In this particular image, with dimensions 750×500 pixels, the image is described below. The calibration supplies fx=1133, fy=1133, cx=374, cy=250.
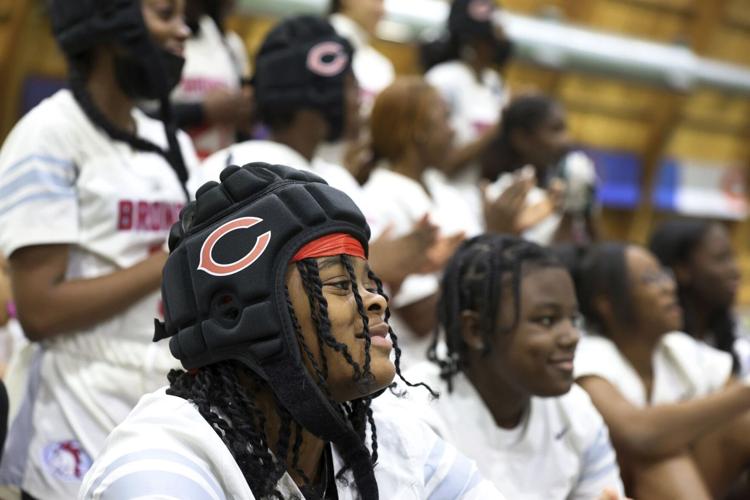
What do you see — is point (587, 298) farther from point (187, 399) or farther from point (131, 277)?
point (187, 399)

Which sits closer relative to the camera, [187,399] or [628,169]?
[187,399]

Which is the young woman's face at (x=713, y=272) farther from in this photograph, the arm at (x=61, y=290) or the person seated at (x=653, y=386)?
the arm at (x=61, y=290)

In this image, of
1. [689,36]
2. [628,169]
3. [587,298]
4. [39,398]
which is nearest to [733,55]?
[689,36]

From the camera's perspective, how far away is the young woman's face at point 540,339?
280 cm

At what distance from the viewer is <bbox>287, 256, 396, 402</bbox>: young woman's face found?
1.78 m

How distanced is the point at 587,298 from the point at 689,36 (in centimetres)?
818

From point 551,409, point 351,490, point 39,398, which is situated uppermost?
point 351,490

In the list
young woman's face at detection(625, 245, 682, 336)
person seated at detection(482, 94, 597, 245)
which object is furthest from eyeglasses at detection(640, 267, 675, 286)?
person seated at detection(482, 94, 597, 245)

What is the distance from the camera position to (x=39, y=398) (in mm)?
2652

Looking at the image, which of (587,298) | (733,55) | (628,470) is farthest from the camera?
(733,55)

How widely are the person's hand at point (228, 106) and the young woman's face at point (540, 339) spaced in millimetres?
1144

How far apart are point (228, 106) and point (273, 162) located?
57cm

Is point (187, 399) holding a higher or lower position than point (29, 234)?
higher

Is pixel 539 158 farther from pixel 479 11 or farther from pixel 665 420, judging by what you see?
pixel 665 420
